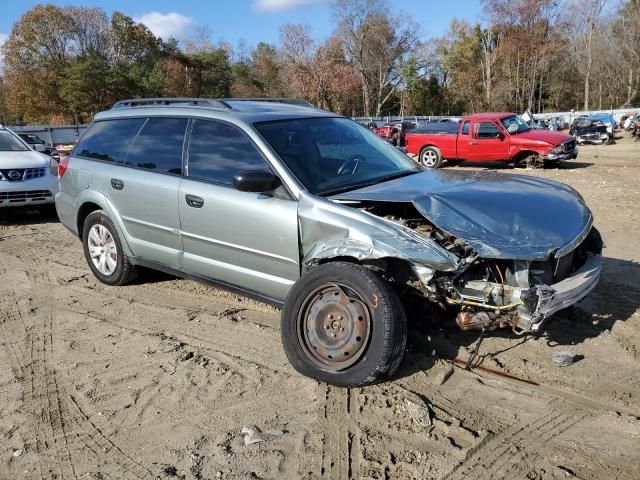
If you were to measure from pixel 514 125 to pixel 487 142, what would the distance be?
1.03 m

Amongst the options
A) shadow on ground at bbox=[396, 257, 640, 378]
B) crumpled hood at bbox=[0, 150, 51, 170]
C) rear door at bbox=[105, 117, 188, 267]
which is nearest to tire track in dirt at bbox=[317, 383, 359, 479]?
shadow on ground at bbox=[396, 257, 640, 378]

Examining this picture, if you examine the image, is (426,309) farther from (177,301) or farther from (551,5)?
(551,5)

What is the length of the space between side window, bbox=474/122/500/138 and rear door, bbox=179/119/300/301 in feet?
44.8

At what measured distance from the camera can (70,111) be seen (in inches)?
1980

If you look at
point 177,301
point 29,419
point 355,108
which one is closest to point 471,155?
point 177,301

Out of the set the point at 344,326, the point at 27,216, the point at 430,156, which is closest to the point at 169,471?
the point at 344,326

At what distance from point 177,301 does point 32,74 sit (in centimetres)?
5194

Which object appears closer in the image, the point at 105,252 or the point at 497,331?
the point at 497,331

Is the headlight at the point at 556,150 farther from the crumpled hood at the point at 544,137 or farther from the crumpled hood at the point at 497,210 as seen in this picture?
the crumpled hood at the point at 497,210

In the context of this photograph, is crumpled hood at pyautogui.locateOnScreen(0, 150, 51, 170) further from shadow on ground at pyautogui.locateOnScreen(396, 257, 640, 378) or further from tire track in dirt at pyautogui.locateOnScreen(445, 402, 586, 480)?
tire track in dirt at pyautogui.locateOnScreen(445, 402, 586, 480)

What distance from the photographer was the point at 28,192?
30.0 feet

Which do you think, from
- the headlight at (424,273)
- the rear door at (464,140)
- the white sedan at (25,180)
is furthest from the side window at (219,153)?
the rear door at (464,140)

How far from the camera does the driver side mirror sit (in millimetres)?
3688

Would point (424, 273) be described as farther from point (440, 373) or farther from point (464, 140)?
point (464, 140)
